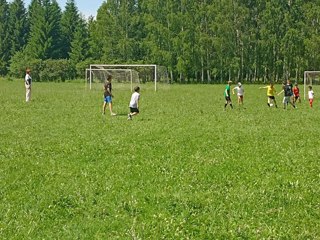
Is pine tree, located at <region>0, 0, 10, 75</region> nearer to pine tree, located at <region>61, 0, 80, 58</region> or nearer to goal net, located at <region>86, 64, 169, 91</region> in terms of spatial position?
pine tree, located at <region>61, 0, 80, 58</region>

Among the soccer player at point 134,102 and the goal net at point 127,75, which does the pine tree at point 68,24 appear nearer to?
the goal net at point 127,75

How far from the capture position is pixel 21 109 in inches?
1065

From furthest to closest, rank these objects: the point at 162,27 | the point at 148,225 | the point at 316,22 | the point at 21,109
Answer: the point at 162,27 → the point at 316,22 → the point at 21,109 → the point at 148,225

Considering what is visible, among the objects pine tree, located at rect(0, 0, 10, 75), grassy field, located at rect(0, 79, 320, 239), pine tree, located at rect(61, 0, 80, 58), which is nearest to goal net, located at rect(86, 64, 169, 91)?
grassy field, located at rect(0, 79, 320, 239)

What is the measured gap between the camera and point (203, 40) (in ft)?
268

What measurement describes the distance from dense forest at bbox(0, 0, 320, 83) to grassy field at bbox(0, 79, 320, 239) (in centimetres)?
6481

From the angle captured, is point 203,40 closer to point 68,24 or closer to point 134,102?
point 68,24

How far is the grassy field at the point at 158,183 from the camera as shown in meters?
7.30

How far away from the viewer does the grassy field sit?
7297mm

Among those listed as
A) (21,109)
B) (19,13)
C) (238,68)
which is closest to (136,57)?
(238,68)

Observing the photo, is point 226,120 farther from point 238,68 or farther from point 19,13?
point 19,13

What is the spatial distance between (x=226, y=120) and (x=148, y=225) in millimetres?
15814

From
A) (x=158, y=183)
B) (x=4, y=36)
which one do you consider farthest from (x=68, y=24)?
(x=158, y=183)

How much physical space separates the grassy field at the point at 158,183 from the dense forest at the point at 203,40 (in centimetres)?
6481
